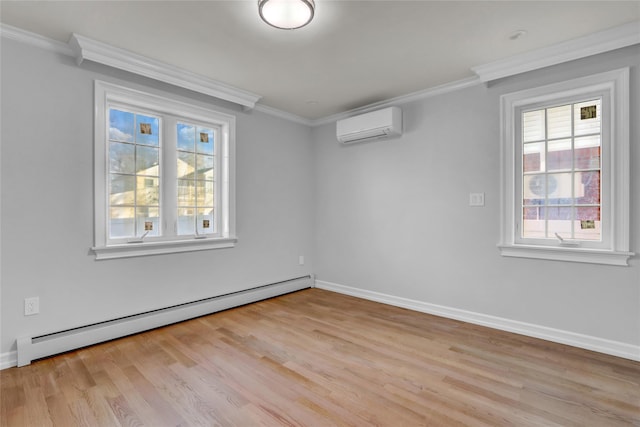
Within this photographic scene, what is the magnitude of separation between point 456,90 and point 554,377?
106 inches

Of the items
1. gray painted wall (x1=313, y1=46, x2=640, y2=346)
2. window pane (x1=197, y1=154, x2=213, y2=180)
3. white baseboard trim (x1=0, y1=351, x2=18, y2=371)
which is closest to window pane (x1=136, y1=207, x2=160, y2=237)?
window pane (x1=197, y1=154, x2=213, y2=180)

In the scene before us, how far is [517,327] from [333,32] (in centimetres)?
303

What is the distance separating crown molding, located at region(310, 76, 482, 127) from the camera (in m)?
3.20

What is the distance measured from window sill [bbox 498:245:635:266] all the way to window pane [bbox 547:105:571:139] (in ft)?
3.29

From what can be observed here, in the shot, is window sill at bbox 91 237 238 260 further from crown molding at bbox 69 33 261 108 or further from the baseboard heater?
crown molding at bbox 69 33 261 108

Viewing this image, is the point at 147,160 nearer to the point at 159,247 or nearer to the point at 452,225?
the point at 159,247

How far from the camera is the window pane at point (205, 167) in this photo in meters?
3.45

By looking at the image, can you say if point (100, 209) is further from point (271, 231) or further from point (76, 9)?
point (271, 231)

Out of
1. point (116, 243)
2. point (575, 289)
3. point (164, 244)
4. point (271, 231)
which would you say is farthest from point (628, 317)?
point (116, 243)

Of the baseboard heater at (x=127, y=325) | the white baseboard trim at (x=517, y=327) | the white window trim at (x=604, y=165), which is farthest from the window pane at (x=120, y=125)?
the white window trim at (x=604, y=165)

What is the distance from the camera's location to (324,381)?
209 cm

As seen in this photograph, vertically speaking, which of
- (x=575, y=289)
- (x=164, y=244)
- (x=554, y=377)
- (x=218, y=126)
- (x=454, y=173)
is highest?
(x=218, y=126)

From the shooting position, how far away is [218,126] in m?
3.61

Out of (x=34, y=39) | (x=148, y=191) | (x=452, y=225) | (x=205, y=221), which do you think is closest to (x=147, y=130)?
(x=148, y=191)
